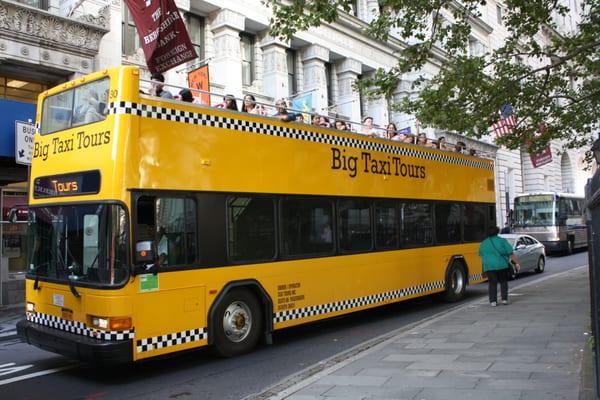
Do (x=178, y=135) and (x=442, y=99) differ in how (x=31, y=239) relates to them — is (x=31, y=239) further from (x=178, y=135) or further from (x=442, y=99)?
(x=442, y=99)

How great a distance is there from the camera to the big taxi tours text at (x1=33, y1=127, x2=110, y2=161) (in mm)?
6670

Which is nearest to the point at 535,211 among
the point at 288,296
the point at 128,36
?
the point at 128,36

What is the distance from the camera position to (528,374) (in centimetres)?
582

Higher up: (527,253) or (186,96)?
(186,96)

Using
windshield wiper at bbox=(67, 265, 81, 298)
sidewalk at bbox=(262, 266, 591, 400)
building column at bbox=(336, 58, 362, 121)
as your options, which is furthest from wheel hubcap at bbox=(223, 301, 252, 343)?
building column at bbox=(336, 58, 362, 121)

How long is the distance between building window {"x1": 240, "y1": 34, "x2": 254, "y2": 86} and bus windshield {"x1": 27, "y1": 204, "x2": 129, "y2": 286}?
15859mm

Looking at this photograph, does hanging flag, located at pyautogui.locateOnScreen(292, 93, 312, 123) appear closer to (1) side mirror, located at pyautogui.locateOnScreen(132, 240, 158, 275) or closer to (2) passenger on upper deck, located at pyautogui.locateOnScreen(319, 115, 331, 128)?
(2) passenger on upper deck, located at pyautogui.locateOnScreen(319, 115, 331, 128)

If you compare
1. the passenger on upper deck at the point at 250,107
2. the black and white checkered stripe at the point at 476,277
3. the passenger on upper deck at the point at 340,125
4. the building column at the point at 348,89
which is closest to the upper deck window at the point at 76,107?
the passenger on upper deck at the point at 250,107

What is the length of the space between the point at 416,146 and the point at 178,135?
6394 millimetres

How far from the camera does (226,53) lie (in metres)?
20.7

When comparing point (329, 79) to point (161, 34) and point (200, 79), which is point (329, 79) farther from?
point (161, 34)

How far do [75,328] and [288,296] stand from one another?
3.04 metres

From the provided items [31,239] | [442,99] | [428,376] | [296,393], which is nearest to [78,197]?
[31,239]

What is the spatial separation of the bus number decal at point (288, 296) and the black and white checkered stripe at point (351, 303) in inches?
3.5
